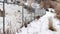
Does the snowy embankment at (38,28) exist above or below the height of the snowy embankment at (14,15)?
below

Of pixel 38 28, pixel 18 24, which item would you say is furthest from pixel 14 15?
pixel 38 28

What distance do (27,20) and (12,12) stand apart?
393 millimetres

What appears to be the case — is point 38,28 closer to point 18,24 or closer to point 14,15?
point 18,24

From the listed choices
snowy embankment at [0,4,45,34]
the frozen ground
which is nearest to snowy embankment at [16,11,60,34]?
the frozen ground

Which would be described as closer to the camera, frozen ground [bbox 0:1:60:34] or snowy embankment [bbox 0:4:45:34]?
frozen ground [bbox 0:1:60:34]

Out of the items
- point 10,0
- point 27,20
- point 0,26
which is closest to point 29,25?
point 27,20

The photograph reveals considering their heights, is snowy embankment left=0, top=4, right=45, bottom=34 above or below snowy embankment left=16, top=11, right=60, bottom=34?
above

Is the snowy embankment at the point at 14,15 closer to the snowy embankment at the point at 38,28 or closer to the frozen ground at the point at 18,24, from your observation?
the frozen ground at the point at 18,24

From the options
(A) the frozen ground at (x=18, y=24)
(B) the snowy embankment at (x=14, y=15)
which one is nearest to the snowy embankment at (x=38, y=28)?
(A) the frozen ground at (x=18, y=24)

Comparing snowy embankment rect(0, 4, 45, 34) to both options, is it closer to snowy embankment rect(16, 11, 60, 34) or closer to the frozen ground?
the frozen ground

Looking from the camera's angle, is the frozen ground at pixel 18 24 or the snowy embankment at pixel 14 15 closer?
the frozen ground at pixel 18 24

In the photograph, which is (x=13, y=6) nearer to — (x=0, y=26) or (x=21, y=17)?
(x=21, y=17)

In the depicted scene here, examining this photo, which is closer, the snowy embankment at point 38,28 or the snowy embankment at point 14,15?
the snowy embankment at point 38,28

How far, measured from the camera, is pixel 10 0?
3.73 metres
